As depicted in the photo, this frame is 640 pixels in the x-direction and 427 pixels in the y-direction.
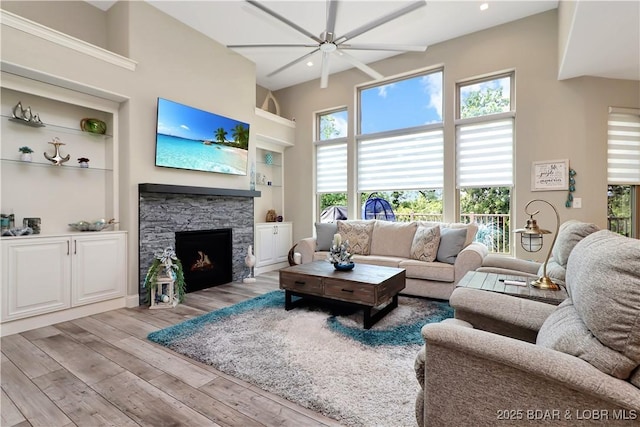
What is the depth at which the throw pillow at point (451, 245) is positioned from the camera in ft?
12.6

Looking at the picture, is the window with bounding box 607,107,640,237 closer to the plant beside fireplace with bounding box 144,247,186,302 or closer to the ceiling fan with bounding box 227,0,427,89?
the ceiling fan with bounding box 227,0,427,89

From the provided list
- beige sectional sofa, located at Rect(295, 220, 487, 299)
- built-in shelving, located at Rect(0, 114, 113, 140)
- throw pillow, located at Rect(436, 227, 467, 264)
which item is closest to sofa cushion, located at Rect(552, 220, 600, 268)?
beige sectional sofa, located at Rect(295, 220, 487, 299)

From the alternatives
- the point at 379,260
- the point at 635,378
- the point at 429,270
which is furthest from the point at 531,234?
the point at 379,260

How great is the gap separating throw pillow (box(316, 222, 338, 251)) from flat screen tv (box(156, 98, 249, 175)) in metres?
1.58

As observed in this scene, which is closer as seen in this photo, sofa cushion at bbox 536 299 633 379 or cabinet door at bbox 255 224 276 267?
sofa cushion at bbox 536 299 633 379

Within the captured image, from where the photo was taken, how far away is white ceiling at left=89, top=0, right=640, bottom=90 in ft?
8.90

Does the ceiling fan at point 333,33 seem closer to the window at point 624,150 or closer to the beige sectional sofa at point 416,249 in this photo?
the beige sectional sofa at point 416,249

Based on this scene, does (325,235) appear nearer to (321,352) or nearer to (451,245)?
(451,245)

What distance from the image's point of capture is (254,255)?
17.1ft

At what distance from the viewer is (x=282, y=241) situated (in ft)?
19.2

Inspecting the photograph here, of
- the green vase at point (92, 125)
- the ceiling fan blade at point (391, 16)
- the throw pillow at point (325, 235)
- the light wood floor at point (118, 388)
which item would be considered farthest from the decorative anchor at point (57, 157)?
the throw pillow at point (325, 235)

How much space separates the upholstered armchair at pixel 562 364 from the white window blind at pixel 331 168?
4.46 metres

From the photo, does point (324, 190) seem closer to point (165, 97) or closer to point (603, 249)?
point (165, 97)

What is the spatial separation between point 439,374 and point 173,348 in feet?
6.92
